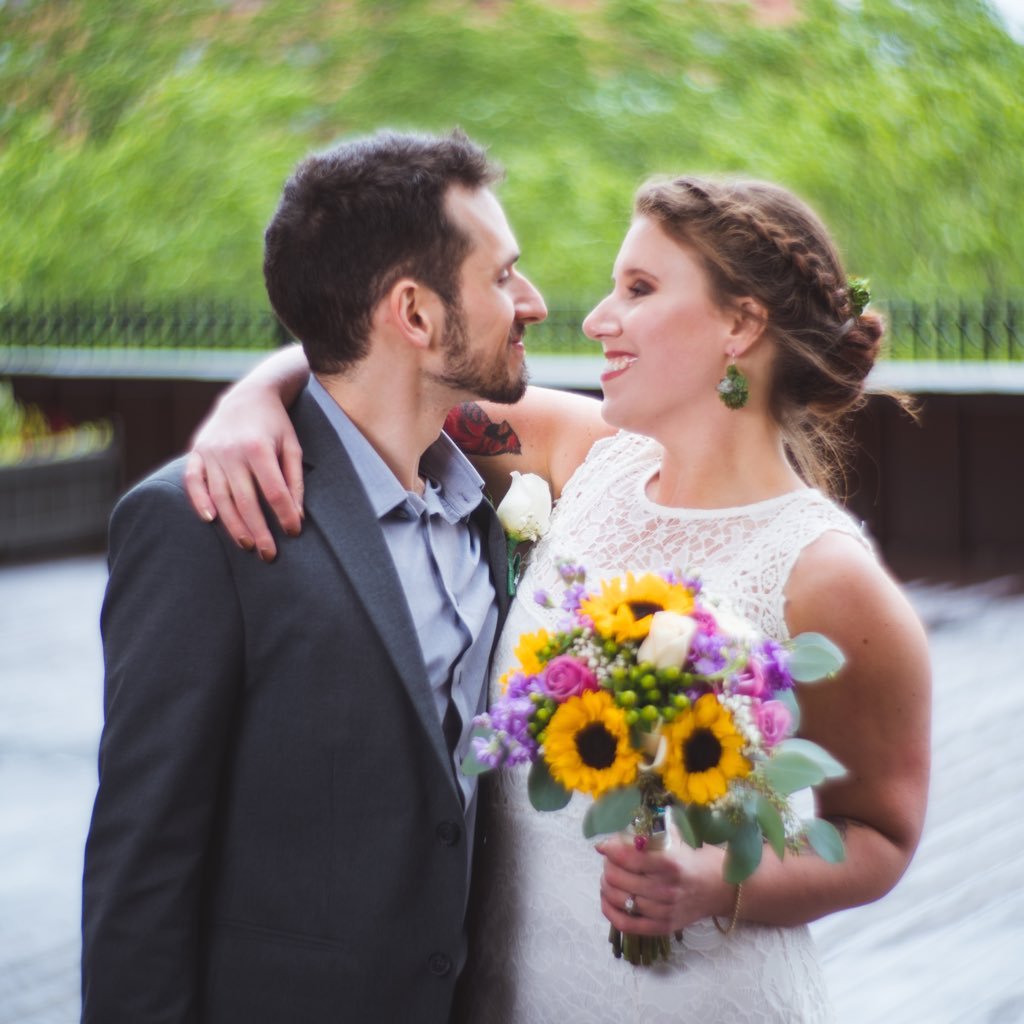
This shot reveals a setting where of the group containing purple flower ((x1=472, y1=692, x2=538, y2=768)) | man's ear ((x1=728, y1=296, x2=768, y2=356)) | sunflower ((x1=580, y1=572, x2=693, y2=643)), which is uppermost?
man's ear ((x1=728, y1=296, x2=768, y2=356))

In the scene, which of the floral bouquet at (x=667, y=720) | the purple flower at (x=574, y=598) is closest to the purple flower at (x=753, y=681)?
the floral bouquet at (x=667, y=720)

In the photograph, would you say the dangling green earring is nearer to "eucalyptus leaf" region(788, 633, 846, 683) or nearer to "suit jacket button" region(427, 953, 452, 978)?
"eucalyptus leaf" region(788, 633, 846, 683)

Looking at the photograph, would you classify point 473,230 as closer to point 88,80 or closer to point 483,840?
point 483,840

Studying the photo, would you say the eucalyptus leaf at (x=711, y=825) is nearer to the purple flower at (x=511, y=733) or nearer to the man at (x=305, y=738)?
the purple flower at (x=511, y=733)

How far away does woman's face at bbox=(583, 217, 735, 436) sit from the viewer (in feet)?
6.89

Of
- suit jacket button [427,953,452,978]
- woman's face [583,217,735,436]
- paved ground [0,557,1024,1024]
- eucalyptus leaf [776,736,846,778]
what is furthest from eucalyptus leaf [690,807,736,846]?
paved ground [0,557,1024,1024]

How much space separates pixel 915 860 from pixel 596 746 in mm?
3188

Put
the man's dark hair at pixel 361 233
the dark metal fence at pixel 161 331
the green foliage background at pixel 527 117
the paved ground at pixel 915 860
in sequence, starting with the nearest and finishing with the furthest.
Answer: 1. the man's dark hair at pixel 361 233
2. the paved ground at pixel 915 860
3. the dark metal fence at pixel 161 331
4. the green foliage background at pixel 527 117

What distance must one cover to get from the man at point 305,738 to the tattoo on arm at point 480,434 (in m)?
0.49

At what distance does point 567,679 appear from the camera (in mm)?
1585

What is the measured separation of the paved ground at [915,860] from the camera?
12.1 feet

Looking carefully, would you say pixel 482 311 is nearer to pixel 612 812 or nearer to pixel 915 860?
pixel 612 812

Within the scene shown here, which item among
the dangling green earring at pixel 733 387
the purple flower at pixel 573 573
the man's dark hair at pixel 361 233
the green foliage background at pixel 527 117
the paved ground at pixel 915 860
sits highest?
the man's dark hair at pixel 361 233

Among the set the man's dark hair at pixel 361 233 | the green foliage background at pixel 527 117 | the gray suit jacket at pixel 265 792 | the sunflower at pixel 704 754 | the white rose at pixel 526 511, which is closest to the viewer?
the sunflower at pixel 704 754
